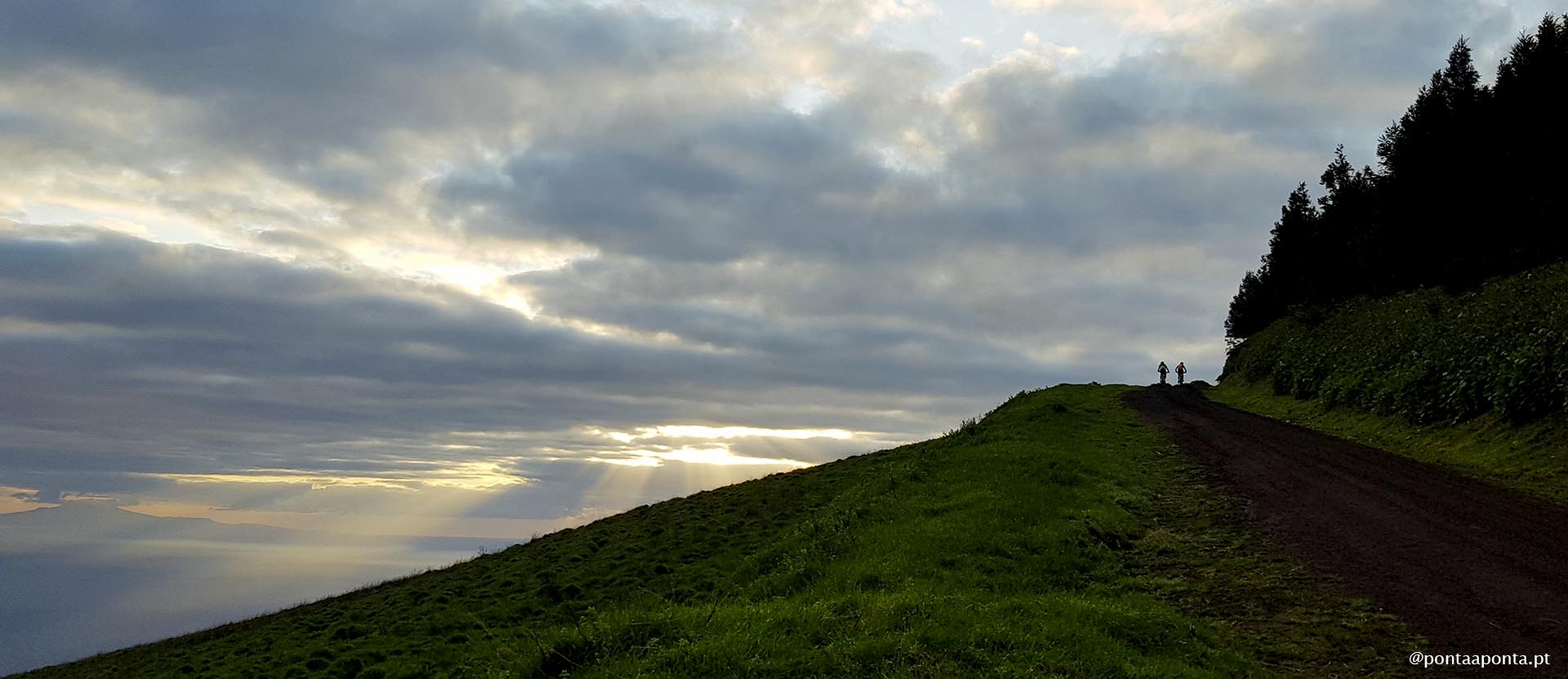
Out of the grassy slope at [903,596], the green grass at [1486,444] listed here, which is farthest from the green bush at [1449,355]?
the grassy slope at [903,596]

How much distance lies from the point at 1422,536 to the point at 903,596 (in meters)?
11.5

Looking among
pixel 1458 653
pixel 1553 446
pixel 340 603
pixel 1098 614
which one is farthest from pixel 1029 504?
pixel 340 603

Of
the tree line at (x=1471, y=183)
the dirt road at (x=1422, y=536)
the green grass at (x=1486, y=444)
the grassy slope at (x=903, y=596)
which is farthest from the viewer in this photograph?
the tree line at (x=1471, y=183)

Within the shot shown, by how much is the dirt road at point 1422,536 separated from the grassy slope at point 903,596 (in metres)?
0.91

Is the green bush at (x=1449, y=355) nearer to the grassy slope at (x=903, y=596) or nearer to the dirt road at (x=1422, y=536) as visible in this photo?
the dirt road at (x=1422, y=536)

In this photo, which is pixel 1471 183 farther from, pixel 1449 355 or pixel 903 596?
pixel 903 596

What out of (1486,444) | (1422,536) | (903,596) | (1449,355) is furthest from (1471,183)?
(903,596)

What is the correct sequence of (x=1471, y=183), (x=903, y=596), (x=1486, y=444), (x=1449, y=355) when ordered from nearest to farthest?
1. (x=903, y=596)
2. (x=1486, y=444)
3. (x=1449, y=355)
4. (x=1471, y=183)

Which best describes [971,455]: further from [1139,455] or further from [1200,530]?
[1200,530]

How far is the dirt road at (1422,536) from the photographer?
12.3 metres

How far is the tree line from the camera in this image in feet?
153

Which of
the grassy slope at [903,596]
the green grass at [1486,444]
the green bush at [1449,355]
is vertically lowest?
the grassy slope at [903,596]

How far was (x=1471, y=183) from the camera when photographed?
177ft

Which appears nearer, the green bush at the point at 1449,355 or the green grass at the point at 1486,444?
the green grass at the point at 1486,444
